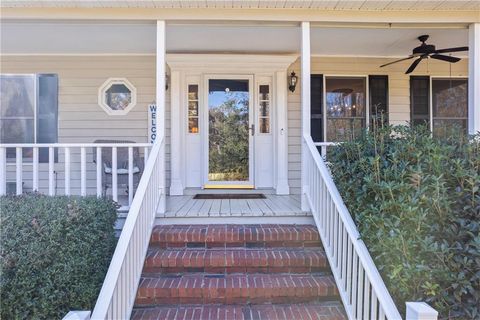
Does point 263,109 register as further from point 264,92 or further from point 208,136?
point 208,136

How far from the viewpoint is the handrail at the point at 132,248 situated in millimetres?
1939

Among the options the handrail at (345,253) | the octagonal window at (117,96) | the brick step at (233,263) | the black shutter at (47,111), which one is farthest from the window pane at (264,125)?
the black shutter at (47,111)

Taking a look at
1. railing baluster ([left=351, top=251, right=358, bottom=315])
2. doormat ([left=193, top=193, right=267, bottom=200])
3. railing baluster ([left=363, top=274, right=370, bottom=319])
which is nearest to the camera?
railing baluster ([left=363, top=274, right=370, bottom=319])

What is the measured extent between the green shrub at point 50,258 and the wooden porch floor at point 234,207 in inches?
36.6

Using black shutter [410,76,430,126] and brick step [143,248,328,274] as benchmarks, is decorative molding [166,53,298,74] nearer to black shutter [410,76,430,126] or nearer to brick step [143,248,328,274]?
black shutter [410,76,430,126]

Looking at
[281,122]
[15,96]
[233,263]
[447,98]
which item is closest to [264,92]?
[281,122]

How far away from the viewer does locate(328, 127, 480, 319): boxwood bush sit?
77.5 inches

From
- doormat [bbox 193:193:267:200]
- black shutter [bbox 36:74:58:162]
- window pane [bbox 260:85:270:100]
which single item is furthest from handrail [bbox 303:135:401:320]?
black shutter [bbox 36:74:58:162]

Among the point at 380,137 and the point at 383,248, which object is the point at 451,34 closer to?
the point at 380,137

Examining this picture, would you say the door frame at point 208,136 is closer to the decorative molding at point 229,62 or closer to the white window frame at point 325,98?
the decorative molding at point 229,62

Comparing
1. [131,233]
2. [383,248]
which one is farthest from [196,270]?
[383,248]

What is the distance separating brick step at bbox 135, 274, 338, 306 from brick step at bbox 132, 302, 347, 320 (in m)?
0.05

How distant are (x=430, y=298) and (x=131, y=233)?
198 centimetres

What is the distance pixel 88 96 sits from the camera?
17.7ft
